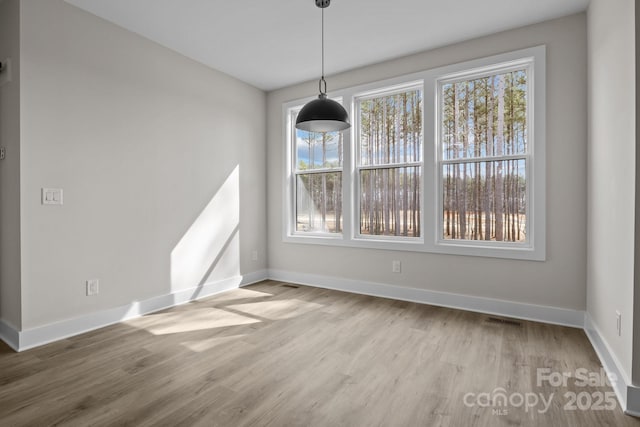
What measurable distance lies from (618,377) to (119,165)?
4.23 metres

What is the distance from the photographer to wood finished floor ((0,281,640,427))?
1818mm

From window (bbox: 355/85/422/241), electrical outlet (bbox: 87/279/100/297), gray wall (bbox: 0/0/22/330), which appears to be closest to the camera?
gray wall (bbox: 0/0/22/330)

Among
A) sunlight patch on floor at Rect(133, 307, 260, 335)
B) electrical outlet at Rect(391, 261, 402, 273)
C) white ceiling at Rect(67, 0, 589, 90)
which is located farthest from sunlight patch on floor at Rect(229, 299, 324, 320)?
white ceiling at Rect(67, 0, 589, 90)

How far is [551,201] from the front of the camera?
10.4 feet

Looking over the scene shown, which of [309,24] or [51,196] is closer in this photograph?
[51,196]

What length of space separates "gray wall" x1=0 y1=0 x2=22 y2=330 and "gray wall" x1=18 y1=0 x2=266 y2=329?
2.8 inches

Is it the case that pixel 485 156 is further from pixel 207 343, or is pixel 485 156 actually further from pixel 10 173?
pixel 10 173

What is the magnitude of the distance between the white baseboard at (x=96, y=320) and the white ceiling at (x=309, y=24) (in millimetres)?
2749

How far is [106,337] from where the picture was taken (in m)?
2.88

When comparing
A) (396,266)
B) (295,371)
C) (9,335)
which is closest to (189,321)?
(9,335)

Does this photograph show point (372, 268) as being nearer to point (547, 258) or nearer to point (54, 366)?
point (547, 258)

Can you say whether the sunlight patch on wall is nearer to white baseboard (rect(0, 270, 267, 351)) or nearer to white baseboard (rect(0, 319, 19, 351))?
white baseboard (rect(0, 270, 267, 351))

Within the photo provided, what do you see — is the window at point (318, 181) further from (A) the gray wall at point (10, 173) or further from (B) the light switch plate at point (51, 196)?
(A) the gray wall at point (10, 173)

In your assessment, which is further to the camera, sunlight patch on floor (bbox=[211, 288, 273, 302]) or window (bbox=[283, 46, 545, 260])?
sunlight patch on floor (bbox=[211, 288, 273, 302])
